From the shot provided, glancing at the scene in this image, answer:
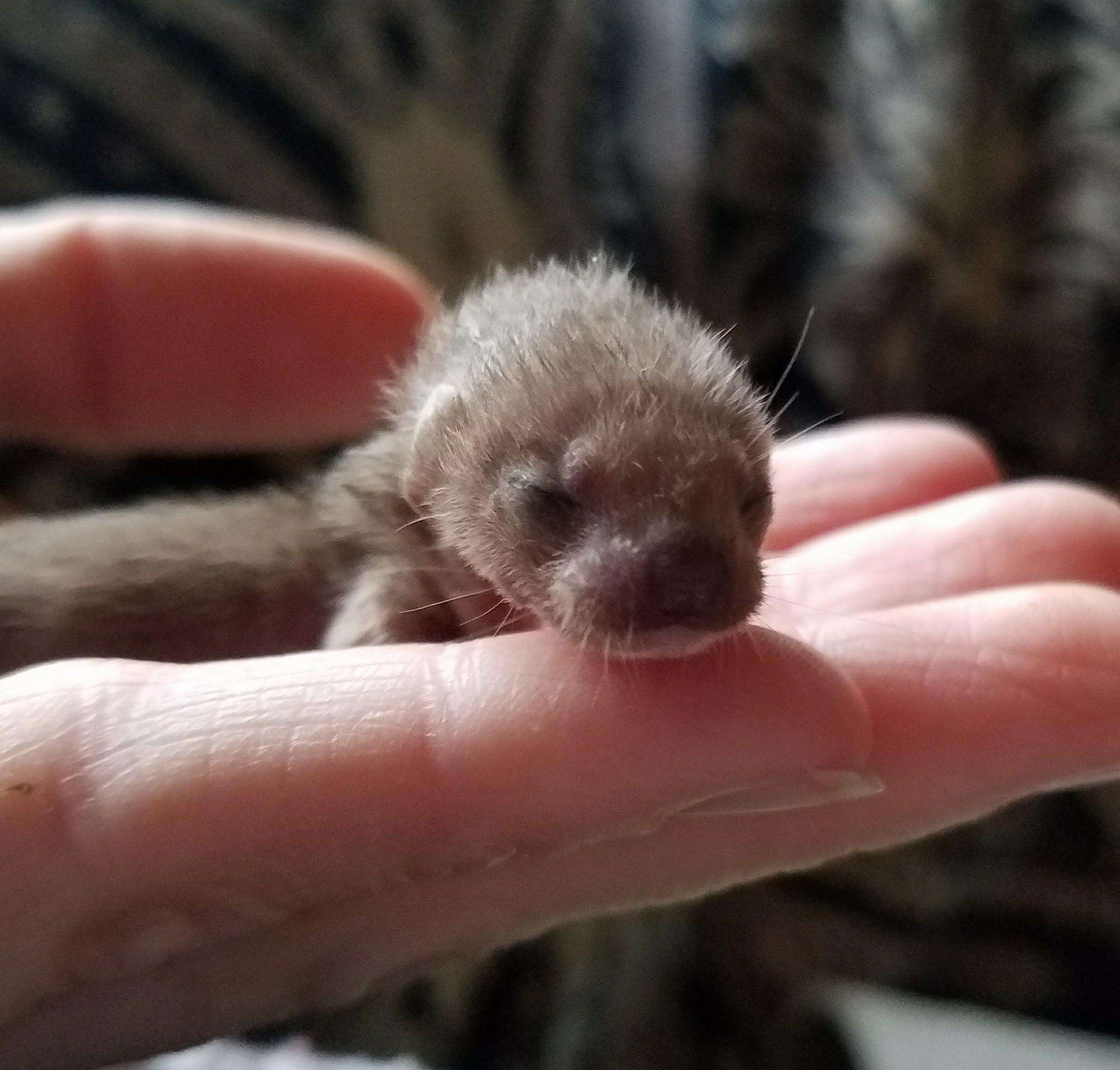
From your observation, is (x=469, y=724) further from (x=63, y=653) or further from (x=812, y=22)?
(x=812, y=22)

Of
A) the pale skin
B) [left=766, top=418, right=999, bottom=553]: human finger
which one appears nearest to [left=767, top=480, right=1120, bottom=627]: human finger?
the pale skin

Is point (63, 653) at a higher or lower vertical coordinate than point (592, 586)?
lower

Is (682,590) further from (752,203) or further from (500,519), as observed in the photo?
(752,203)

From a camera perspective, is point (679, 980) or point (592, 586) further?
point (679, 980)

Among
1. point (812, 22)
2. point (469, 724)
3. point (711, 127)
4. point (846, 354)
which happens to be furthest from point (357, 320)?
point (469, 724)

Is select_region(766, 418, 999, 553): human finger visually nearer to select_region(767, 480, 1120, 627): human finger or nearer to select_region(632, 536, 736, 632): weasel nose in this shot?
select_region(767, 480, 1120, 627): human finger

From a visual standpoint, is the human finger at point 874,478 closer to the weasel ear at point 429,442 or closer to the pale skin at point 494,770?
the pale skin at point 494,770

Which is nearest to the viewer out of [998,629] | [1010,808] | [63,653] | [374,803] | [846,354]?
[374,803]
